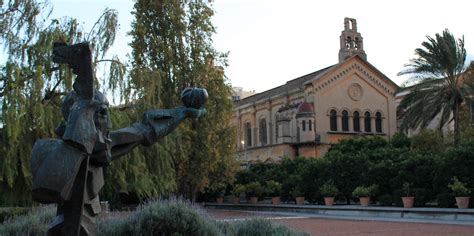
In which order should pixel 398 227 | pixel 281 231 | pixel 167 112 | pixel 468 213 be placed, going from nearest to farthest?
1. pixel 167 112
2. pixel 281 231
3. pixel 398 227
4. pixel 468 213

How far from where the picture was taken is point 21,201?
52.3 feet

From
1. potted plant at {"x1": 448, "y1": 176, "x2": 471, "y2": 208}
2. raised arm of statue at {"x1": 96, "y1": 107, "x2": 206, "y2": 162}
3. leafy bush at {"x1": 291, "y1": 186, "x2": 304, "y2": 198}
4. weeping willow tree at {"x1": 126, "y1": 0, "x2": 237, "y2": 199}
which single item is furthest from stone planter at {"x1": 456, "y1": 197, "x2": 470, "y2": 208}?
raised arm of statue at {"x1": 96, "y1": 107, "x2": 206, "y2": 162}

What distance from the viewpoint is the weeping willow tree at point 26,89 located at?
1464 cm

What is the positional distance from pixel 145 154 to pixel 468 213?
10.6m

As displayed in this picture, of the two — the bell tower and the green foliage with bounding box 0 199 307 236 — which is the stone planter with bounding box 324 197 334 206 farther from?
the bell tower

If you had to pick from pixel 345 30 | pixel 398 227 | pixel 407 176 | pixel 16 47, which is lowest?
pixel 398 227

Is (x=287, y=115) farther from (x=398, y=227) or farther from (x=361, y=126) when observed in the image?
(x=398, y=227)

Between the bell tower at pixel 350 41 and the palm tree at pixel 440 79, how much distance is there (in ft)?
81.1

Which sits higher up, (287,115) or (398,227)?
(287,115)

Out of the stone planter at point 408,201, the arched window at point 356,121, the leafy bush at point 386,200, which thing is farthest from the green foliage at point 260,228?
the arched window at point 356,121

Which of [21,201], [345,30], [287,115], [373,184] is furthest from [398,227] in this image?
[345,30]

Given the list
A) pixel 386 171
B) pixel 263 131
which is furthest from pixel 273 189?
pixel 263 131

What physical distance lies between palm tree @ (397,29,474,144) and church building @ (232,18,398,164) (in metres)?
18.2

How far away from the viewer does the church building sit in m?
49.6
